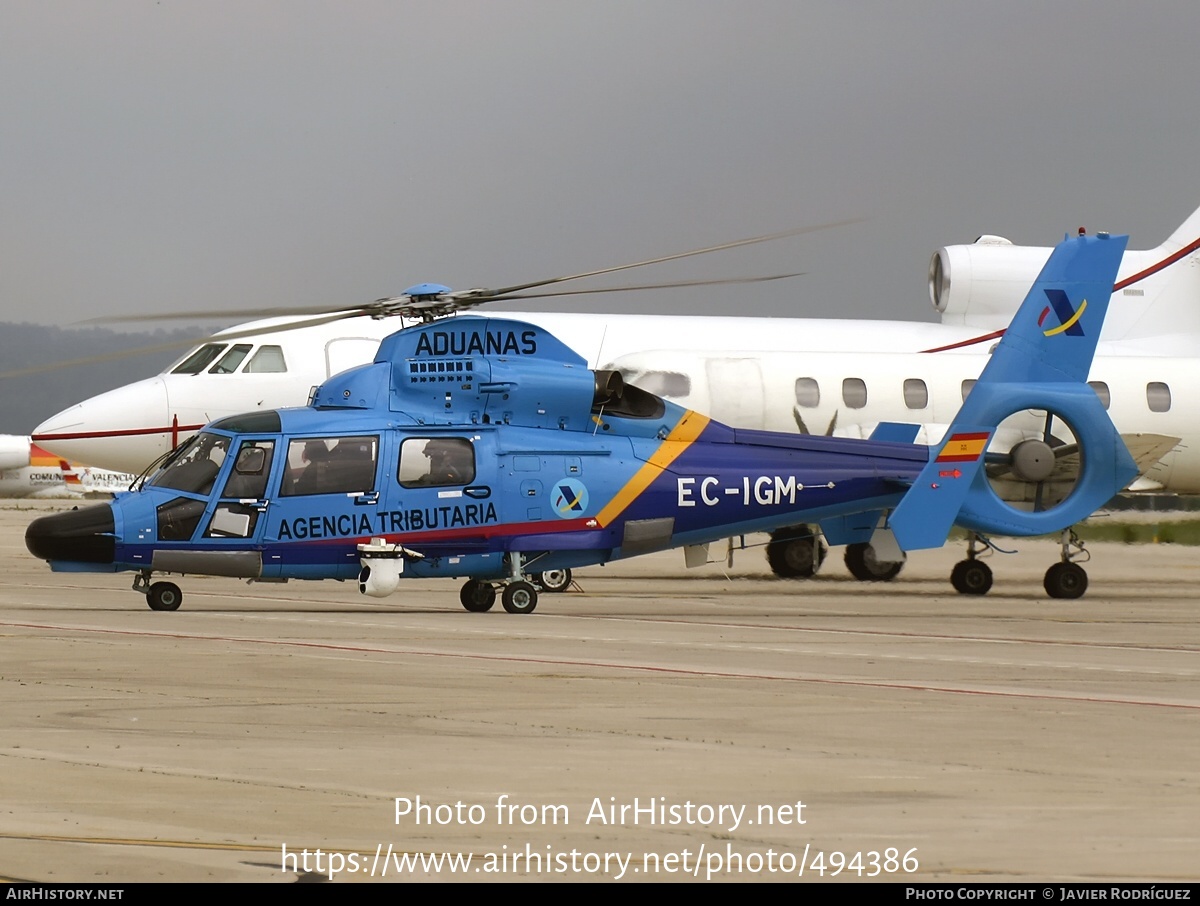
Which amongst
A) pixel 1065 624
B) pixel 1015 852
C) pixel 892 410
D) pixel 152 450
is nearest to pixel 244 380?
pixel 152 450

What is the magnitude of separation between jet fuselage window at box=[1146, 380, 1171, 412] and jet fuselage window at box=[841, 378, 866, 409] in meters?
4.10

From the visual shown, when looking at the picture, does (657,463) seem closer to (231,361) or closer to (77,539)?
(77,539)

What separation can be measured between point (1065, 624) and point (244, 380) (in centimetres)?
1216

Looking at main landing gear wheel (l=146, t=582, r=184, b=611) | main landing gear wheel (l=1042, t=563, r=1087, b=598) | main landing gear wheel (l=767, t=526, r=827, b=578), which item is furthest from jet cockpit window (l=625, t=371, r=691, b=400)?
main landing gear wheel (l=146, t=582, r=184, b=611)

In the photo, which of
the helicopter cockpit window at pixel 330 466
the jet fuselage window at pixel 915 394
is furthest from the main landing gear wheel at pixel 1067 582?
the helicopter cockpit window at pixel 330 466

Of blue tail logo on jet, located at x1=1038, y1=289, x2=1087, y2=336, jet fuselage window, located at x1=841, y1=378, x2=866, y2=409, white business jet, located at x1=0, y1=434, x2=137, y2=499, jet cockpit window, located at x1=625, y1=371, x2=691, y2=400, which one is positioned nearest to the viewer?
blue tail logo on jet, located at x1=1038, y1=289, x2=1087, y2=336

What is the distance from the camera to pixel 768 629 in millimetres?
15398

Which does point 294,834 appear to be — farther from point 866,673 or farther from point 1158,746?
point 866,673

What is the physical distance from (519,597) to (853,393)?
7890 millimetres

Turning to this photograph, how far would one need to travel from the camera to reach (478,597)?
17.1m

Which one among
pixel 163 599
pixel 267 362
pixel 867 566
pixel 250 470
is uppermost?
pixel 267 362

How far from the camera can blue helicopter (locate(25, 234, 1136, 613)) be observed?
52.6 ft

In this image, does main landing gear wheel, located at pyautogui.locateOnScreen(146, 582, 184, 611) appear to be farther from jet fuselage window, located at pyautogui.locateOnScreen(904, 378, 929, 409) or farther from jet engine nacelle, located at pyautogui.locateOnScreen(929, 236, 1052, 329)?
jet engine nacelle, located at pyautogui.locateOnScreen(929, 236, 1052, 329)

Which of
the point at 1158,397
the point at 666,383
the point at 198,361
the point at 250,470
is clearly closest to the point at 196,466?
the point at 250,470
